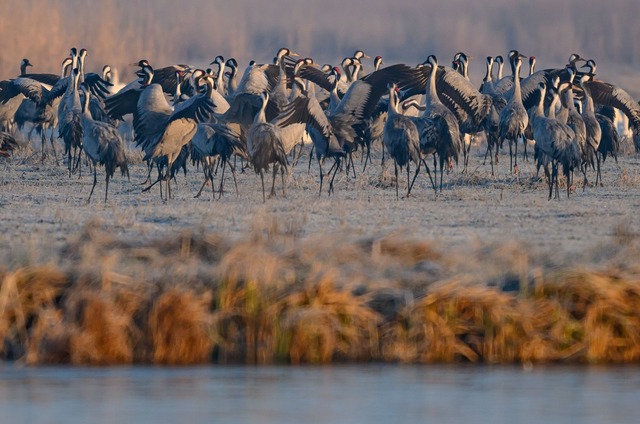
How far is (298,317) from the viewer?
8.23 meters

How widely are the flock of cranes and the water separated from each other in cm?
809

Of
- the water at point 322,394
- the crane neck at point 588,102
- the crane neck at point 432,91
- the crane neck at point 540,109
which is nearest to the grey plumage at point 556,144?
the crane neck at point 540,109

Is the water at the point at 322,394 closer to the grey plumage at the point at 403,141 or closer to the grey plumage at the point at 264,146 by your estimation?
the grey plumage at the point at 264,146

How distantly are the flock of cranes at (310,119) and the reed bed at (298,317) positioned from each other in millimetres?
7612

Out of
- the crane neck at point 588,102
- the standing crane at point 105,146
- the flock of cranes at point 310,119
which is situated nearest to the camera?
the standing crane at point 105,146

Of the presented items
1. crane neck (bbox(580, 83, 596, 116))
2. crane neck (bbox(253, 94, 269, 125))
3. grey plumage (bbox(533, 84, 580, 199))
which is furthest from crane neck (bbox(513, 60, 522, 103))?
crane neck (bbox(253, 94, 269, 125))

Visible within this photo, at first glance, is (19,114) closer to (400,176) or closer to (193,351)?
(400,176)

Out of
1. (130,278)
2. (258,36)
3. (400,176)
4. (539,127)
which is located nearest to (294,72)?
(400,176)

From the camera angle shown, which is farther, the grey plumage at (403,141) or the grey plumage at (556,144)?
the grey plumage at (403,141)

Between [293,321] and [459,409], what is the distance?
1.20 metres

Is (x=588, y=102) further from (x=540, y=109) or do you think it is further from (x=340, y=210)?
(x=340, y=210)

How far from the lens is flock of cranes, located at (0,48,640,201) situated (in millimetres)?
16344

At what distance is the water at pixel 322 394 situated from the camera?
7.27 meters

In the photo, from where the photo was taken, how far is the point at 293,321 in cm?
823
